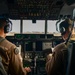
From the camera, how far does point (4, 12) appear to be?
139 inches

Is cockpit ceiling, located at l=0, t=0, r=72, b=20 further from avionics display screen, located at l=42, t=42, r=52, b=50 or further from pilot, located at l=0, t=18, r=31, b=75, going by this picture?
pilot, located at l=0, t=18, r=31, b=75

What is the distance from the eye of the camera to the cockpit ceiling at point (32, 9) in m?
3.02

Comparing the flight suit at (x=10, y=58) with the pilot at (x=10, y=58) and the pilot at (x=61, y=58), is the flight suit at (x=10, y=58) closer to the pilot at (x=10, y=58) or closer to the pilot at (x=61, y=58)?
the pilot at (x=10, y=58)

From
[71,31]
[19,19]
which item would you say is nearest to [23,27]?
[19,19]

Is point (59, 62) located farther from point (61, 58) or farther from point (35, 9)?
point (35, 9)

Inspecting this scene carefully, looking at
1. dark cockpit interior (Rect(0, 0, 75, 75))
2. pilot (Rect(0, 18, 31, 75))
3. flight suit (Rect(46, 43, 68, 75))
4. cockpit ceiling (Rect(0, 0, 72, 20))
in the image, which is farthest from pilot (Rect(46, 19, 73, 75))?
dark cockpit interior (Rect(0, 0, 75, 75))

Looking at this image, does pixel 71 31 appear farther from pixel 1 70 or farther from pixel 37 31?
pixel 37 31

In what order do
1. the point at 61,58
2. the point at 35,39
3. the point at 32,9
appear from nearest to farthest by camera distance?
1. the point at 61,58
2. the point at 32,9
3. the point at 35,39

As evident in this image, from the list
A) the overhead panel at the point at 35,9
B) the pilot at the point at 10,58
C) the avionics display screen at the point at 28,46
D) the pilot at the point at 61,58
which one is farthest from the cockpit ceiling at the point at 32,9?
the pilot at the point at 10,58

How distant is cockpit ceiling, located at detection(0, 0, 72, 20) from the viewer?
3.02 m

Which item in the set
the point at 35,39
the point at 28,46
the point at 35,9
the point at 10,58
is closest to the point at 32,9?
the point at 35,9

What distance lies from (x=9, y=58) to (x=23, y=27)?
136 cm

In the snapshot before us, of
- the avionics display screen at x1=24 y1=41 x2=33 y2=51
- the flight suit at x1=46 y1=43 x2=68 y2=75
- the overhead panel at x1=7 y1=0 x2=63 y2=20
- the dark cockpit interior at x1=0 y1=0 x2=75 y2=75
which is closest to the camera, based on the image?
the flight suit at x1=46 y1=43 x2=68 y2=75

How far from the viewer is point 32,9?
3.25m
